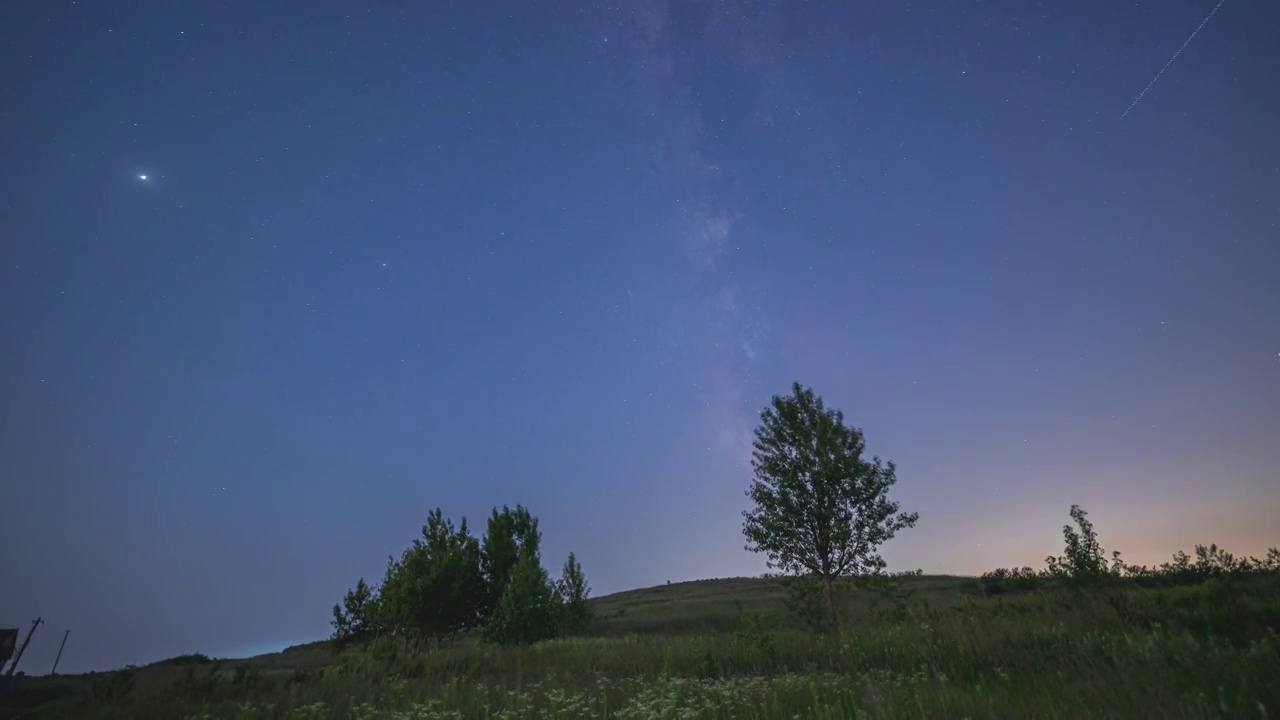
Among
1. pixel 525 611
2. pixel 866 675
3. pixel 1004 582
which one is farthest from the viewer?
pixel 1004 582

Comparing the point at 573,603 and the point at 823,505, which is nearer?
the point at 823,505

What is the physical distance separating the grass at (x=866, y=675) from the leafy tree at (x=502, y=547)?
18922 millimetres

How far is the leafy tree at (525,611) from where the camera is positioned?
25.4 meters

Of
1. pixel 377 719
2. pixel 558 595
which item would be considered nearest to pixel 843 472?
pixel 377 719

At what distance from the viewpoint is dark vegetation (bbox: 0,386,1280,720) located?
5.02 metres

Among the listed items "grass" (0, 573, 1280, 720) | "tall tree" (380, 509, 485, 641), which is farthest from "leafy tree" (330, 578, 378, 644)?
"grass" (0, 573, 1280, 720)

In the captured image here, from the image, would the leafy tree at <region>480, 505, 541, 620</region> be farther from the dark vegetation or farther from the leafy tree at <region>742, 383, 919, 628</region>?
the leafy tree at <region>742, 383, 919, 628</region>

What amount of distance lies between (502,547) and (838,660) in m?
28.0

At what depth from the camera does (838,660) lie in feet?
32.2

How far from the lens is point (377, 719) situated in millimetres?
6453

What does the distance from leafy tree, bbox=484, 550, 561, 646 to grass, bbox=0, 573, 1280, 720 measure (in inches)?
448

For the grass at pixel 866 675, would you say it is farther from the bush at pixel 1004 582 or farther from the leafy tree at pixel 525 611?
the bush at pixel 1004 582

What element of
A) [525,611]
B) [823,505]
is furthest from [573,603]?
[823,505]

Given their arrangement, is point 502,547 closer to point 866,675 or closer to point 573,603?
point 573,603
